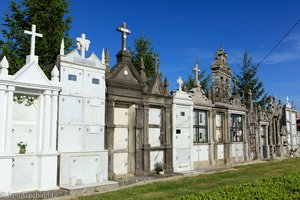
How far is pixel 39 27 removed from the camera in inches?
659

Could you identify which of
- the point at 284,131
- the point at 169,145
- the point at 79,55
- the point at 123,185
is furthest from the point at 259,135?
the point at 79,55

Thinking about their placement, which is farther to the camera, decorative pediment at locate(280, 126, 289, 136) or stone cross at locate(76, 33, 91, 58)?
decorative pediment at locate(280, 126, 289, 136)

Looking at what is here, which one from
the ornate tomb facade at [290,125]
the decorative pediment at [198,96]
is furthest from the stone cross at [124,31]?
the ornate tomb facade at [290,125]

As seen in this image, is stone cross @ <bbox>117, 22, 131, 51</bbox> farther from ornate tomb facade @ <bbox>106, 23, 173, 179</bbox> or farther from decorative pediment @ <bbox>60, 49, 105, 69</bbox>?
decorative pediment @ <bbox>60, 49, 105, 69</bbox>

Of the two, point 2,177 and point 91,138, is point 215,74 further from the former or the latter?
point 2,177

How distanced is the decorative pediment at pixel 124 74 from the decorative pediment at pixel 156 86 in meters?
1.01

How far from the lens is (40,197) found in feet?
31.7

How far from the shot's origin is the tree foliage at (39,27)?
16.6 meters

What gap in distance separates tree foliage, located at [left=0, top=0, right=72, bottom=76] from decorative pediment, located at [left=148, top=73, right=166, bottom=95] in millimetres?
5709

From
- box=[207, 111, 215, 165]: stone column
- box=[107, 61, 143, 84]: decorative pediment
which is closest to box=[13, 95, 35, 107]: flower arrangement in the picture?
box=[107, 61, 143, 84]: decorative pediment

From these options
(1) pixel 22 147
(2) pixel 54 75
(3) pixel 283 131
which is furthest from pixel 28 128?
(3) pixel 283 131

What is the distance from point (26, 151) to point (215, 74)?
1528 cm

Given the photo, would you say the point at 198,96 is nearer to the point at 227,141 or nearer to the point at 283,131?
the point at 227,141

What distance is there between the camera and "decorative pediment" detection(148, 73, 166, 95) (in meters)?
15.3
